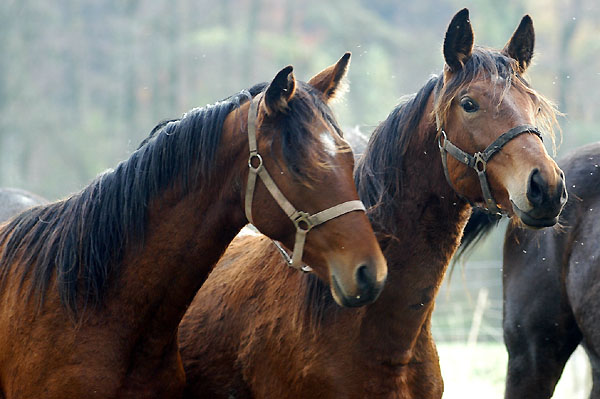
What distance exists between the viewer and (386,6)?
23203mm

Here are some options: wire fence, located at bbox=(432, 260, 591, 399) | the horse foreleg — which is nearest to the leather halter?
the horse foreleg

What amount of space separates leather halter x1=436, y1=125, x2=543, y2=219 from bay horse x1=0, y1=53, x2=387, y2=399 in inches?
20.2

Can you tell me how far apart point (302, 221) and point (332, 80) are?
0.70m

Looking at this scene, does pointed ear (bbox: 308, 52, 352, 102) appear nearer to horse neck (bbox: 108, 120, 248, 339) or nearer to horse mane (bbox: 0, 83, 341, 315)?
horse mane (bbox: 0, 83, 341, 315)

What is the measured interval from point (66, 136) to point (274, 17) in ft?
23.1

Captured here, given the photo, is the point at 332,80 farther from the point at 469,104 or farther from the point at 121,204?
the point at 121,204

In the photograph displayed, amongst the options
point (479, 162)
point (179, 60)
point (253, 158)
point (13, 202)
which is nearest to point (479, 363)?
point (13, 202)

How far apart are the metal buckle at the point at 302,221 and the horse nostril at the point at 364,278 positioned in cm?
25

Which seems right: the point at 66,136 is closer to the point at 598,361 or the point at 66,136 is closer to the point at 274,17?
the point at 274,17

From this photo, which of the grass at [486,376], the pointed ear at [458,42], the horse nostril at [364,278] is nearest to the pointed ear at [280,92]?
the horse nostril at [364,278]

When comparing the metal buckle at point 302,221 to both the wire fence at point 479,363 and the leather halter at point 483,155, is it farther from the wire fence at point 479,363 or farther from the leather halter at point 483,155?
the wire fence at point 479,363

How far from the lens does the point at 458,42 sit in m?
3.31

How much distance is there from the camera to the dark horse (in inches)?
172

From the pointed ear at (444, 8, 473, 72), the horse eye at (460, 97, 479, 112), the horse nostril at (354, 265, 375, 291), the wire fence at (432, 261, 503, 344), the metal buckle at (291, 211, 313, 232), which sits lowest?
the wire fence at (432, 261, 503, 344)
